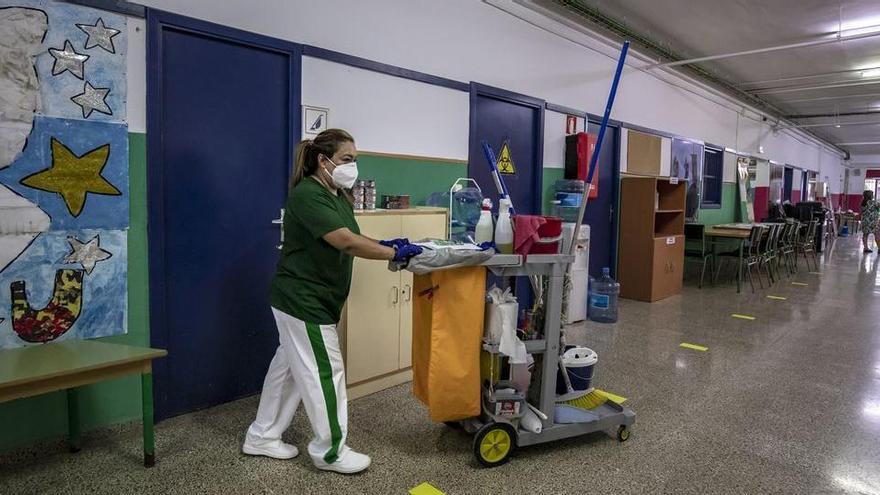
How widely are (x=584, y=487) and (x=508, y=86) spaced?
358 cm

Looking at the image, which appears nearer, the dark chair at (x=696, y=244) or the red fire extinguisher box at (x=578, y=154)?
the red fire extinguisher box at (x=578, y=154)

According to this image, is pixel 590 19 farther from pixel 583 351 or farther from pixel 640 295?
pixel 583 351

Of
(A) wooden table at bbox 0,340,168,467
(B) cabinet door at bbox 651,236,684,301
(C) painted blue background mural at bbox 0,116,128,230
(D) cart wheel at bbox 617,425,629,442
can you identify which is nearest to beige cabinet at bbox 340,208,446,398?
Result: (A) wooden table at bbox 0,340,168,467

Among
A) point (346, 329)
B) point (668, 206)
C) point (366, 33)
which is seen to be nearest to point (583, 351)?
point (346, 329)

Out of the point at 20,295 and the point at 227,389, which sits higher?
the point at 20,295

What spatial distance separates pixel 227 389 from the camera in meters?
3.11

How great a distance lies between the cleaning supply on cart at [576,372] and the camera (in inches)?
112

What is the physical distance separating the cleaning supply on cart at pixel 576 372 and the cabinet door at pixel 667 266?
12.5 ft

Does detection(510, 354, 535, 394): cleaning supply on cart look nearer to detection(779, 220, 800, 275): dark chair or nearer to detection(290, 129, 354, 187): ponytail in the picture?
detection(290, 129, 354, 187): ponytail

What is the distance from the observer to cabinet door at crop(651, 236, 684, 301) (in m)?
6.39

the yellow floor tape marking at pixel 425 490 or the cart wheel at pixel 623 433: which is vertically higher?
the cart wheel at pixel 623 433

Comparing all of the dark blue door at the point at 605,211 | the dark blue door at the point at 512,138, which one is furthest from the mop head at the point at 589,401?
the dark blue door at the point at 605,211

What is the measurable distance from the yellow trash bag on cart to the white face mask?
21.0 inches

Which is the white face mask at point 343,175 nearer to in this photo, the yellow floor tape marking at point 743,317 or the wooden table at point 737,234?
the yellow floor tape marking at point 743,317
